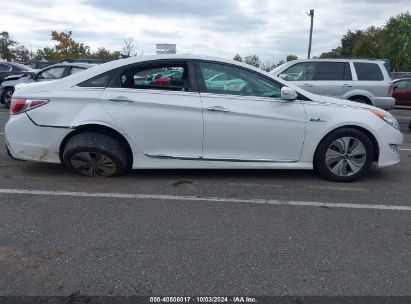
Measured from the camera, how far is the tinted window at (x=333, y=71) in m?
11.4

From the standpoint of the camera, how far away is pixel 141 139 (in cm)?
547

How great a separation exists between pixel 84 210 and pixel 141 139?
1.27m

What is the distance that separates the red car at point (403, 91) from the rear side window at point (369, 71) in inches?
246

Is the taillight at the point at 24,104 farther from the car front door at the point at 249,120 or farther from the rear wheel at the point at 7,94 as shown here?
the rear wheel at the point at 7,94

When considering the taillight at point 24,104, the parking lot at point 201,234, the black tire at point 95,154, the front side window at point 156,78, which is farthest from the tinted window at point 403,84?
the taillight at point 24,104

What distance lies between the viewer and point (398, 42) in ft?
218

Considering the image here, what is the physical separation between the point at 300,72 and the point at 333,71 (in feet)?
2.71

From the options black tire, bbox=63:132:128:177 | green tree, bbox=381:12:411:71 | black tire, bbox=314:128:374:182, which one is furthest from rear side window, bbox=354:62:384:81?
green tree, bbox=381:12:411:71

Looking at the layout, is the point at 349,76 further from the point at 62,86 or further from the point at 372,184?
the point at 62,86

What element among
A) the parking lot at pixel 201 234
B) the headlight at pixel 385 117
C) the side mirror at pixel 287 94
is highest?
the side mirror at pixel 287 94

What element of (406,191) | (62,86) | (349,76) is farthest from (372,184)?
(349,76)

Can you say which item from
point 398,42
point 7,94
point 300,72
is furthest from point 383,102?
point 398,42

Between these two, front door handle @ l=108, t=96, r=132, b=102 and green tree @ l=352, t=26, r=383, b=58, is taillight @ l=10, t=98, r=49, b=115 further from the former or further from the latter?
green tree @ l=352, t=26, r=383, b=58

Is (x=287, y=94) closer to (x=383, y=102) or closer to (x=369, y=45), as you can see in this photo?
(x=383, y=102)
